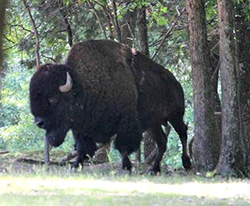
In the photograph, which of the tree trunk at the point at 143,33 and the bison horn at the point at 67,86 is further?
the tree trunk at the point at 143,33

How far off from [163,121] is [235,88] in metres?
3.67

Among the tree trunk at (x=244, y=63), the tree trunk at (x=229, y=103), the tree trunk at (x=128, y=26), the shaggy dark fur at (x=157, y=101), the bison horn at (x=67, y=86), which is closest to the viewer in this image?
the tree trunk at (x=229, y=103)

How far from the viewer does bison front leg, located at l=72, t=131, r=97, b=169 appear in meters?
12.2

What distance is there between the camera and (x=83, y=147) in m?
12.3

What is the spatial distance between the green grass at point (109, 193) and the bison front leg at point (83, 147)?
328cm

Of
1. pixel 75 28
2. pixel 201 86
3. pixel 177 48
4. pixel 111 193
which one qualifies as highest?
pixel 75 28

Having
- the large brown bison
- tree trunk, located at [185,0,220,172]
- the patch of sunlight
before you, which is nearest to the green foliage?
the large brown bison

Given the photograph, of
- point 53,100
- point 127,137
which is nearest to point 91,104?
point 53,100

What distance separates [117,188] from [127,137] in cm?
437

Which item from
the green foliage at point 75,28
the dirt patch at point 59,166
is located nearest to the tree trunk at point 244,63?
the green foliage at point 75,28

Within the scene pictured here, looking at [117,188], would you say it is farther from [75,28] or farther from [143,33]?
[75,28]

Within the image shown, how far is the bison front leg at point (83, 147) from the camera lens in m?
12.2

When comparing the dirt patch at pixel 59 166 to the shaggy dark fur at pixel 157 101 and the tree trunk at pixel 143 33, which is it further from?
the tree trunk at pixel 143 33

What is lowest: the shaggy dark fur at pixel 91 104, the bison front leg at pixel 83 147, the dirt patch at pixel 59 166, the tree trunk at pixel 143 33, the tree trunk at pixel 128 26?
the dirt patch at pixel 59 166
